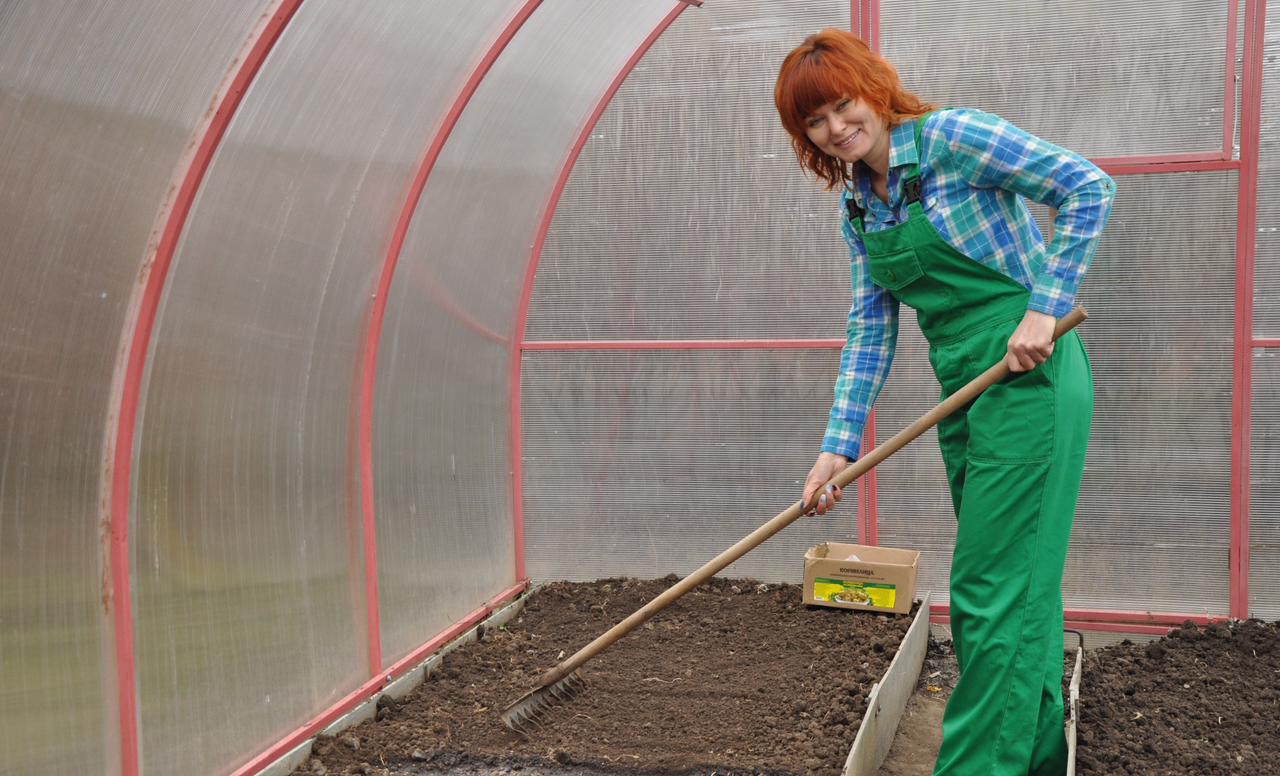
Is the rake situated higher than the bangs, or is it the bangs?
the bangs

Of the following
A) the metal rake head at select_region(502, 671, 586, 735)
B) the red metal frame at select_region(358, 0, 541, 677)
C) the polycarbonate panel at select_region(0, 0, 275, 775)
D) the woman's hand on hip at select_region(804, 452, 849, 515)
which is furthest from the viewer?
the red metal frame at select_region(358, 0, 541, 677)

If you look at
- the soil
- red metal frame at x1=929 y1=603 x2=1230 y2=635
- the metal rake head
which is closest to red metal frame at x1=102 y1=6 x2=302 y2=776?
Answer: the metal rake head

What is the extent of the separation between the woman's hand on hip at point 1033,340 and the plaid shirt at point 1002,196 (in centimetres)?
3

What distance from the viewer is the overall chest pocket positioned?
2.99 meters

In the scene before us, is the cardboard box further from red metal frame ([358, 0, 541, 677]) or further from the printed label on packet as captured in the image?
red metal frame ([358, 0, 541, 677])

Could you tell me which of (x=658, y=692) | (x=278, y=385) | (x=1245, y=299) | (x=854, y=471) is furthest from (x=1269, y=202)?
→ (x=278, y=385)

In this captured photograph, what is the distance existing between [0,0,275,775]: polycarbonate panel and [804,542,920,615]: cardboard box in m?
3.11

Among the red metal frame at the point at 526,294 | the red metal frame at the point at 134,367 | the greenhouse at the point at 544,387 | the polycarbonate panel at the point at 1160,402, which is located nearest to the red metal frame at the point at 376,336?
the greenhouse at the point at 544,387

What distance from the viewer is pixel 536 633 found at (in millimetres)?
5176

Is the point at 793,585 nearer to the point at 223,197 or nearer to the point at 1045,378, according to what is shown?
the point at 1045,378

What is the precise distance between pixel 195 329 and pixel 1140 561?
4.04 m

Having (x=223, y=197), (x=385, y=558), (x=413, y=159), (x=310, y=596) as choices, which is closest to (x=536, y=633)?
(x=385, y=558)

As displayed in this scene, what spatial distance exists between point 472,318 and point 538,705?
189 cm

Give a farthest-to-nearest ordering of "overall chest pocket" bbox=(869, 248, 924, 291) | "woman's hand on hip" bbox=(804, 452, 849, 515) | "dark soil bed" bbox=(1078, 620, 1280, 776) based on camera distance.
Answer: "dark soil bed" bbox=(1078, 620, 1280, 776) < "woman's hand on hip" bbox=(804, 452, 849, 515) < "overall chest pocket" bbox=(869, 248, 924, 291)
